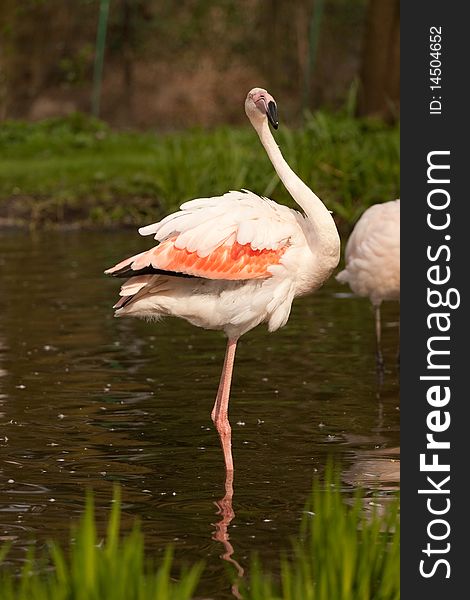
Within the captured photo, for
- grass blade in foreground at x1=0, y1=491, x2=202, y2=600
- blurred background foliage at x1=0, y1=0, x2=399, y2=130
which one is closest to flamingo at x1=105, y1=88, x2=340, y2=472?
grass blade in foreground at x1=0, y1=491, x2=202, y2=600

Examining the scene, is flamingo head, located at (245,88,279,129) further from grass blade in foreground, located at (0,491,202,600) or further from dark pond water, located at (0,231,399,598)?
grass blade in foreground, located at (0,491,202,600)

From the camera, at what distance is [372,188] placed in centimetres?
1669

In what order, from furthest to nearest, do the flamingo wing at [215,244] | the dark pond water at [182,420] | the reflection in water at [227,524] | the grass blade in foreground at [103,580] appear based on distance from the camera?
the flamingo wing at [215,244] < the dark pond water at [182,420] < the reflection in water at [227,524] < the grass blade in foreground at [103,580]

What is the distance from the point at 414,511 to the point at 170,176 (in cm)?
1390

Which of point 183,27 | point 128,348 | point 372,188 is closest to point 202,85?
point 183,27

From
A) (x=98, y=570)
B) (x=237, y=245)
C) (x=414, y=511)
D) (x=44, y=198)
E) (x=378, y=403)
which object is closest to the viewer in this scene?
(x=98, y=570)

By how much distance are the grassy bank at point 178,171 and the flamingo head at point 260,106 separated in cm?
831

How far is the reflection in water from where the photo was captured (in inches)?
219

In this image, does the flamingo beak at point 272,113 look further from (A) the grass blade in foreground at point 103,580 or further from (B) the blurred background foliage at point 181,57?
(B) the blurred background foliage at point 181,57

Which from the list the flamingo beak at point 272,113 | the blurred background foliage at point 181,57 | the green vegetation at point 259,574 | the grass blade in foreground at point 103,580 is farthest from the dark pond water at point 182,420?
the blurred background foliage at point 181,57

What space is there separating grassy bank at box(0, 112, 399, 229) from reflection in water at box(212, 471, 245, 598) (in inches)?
375

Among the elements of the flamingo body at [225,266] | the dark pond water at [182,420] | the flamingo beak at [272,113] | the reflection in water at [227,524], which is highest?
the flamingo beak at [272,113]

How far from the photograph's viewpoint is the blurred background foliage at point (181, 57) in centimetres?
3077

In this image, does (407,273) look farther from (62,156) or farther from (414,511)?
(62,156)
